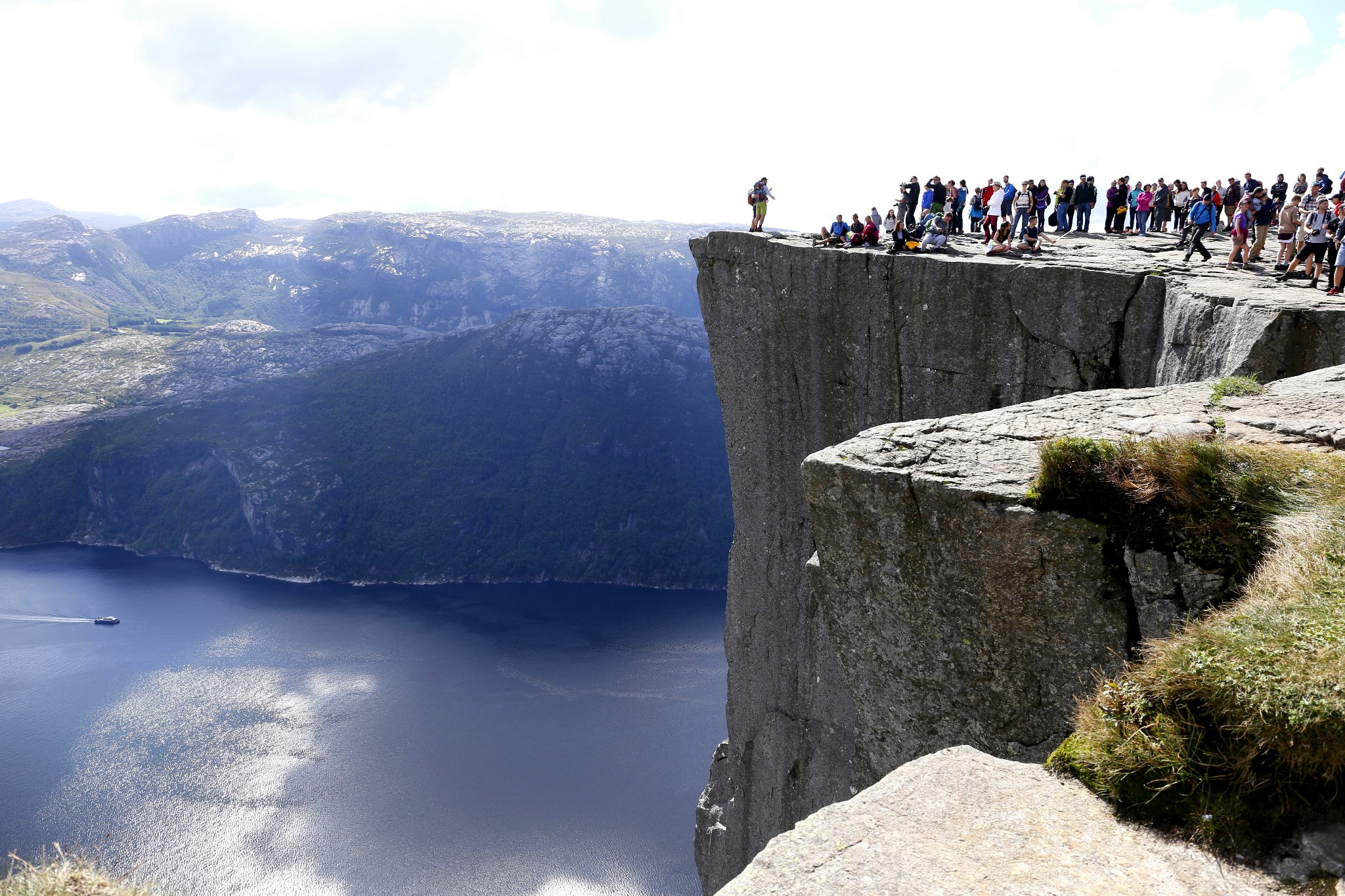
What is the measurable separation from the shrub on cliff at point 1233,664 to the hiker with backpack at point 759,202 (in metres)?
18.2

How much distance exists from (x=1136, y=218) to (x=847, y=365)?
1227 centimetres

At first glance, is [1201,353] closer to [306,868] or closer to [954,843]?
[954,843]

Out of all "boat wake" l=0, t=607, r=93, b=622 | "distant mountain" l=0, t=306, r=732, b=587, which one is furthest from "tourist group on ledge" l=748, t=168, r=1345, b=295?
"boat wake" l=0, t=607, r=93, b=622

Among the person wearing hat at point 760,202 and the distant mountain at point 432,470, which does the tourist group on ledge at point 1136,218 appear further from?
the distant mountain at point 432,470

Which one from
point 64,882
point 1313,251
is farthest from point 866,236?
point 64,882

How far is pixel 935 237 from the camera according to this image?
1872 centimetres

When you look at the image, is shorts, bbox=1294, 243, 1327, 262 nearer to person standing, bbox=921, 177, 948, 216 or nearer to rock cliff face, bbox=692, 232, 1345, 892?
rock cliff face, bbox=692, 232, 1345, 892

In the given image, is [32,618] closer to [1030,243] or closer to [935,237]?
[935,237]

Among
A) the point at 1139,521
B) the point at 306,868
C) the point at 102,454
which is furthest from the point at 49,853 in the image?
the point at 102,454

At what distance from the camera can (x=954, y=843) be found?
5004 mm

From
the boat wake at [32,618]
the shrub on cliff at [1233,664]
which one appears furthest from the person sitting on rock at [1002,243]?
the boat wake at [32,618]

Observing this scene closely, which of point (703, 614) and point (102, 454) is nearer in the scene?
point (703, 614)

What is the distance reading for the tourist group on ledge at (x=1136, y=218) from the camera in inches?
566

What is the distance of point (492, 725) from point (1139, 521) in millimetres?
86002
